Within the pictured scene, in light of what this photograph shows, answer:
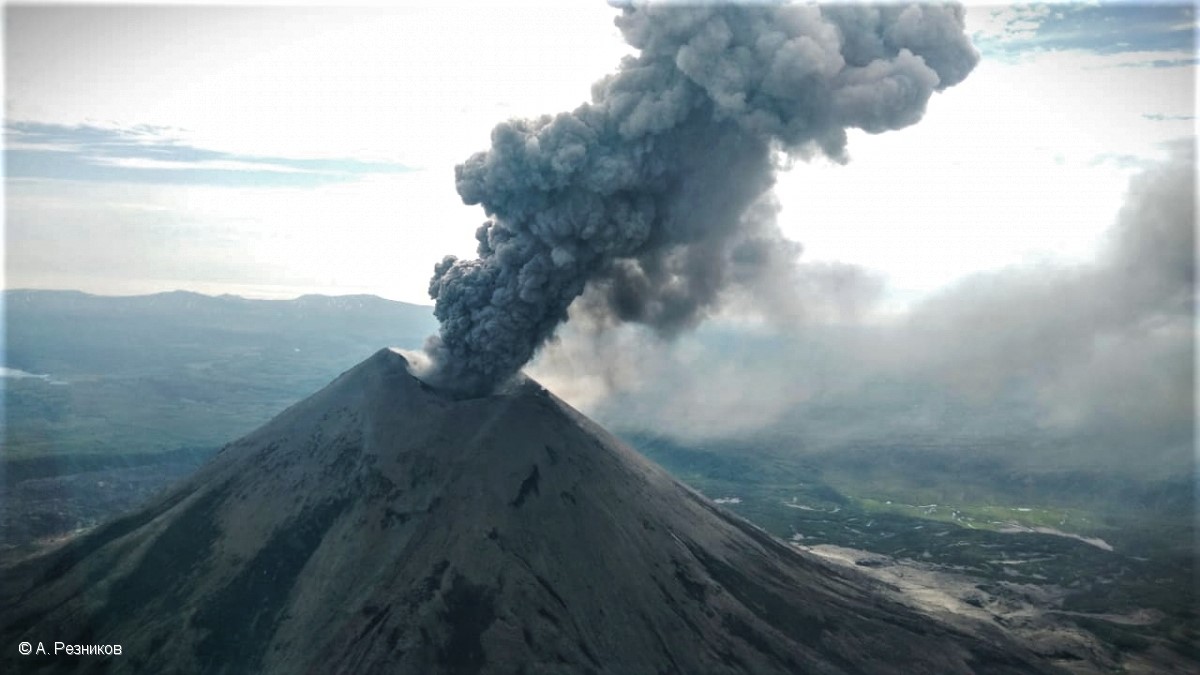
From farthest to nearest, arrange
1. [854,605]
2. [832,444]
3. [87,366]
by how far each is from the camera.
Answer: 1. [87,366]
2. [832,444]
3. [854,605]

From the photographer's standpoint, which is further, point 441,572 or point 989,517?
point 989,517

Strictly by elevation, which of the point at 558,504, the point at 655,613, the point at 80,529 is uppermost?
the point at 558,504

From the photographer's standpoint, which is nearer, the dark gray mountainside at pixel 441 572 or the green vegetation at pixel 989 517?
the dark gray mountainside at pixel 441 572

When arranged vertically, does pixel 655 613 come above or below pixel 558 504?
below

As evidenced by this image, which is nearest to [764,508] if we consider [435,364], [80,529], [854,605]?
[854,605]

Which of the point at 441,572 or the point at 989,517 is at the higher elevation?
the point at 989,517

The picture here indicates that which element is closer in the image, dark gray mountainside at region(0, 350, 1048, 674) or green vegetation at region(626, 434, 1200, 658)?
dark gray mountainside at region(0, 350, 1048, 674)

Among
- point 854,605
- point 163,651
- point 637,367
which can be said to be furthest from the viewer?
point 637,367

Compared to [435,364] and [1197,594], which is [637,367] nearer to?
[435,364]
